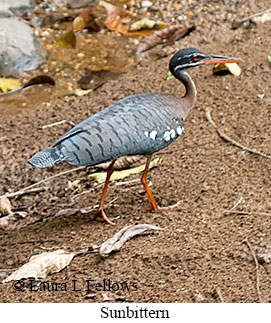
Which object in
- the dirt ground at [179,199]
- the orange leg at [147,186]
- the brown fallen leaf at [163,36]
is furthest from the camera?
the brown fallen leaf at [163,36]

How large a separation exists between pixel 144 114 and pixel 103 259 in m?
1.25

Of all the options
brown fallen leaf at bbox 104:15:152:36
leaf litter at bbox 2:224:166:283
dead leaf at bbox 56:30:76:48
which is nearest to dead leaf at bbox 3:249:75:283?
leaf litter at bbox 2:224:166:283

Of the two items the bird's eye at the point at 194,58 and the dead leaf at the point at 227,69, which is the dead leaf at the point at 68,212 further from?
the dead leaf at the point at 227,69

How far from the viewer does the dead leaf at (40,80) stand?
27.2 ft

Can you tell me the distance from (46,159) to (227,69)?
3000 mm

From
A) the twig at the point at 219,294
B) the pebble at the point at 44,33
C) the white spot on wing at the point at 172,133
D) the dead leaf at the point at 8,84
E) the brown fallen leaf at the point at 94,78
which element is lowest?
the dead leaf at the point at 8,84

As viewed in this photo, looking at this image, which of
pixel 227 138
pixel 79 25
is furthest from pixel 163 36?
pixel 227 138

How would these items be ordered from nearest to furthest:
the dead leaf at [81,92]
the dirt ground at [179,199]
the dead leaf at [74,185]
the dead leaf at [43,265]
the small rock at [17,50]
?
the dirt ground at [179,199] → the dead leaf at [43,265] → the dead leaf at [74,185] → the dead leaf at [81,92] → the small rock at [17,50]

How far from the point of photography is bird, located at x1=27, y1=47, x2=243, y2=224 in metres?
4.83

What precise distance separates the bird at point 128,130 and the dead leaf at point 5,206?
98cm

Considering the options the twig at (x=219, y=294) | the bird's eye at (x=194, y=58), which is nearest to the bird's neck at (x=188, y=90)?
the bird's eye at (x=194, y=58)

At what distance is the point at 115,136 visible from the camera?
16.4ft

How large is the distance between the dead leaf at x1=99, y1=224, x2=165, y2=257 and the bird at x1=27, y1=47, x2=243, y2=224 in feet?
1.61

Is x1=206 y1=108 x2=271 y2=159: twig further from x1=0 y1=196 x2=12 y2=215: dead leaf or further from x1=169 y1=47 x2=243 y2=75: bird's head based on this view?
x1=0 y1=196 x2=12 y2=215: dead leaf
